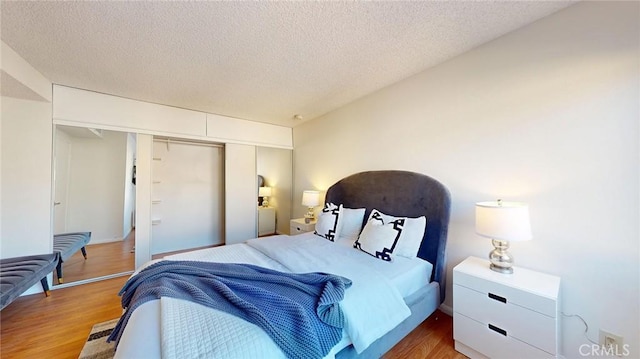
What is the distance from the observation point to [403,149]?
256cm

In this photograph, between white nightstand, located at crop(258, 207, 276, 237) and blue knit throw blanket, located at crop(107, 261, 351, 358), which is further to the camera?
white nightstand, located at crop(258, 207, 276, 237)

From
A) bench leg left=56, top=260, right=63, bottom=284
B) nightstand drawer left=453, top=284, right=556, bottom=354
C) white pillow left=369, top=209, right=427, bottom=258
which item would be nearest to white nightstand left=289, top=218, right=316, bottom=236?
white pillow left=369, top=209, right=427, bottom=258

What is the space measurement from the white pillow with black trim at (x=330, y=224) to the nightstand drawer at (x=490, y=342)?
1346 mm

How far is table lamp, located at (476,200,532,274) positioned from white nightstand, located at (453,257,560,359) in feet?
0.29

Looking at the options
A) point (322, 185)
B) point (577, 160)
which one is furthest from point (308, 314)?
point (322, 185)

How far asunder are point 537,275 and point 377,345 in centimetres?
124

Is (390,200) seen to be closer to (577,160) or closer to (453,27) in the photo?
(577,160)

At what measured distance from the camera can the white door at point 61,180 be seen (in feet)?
8.55

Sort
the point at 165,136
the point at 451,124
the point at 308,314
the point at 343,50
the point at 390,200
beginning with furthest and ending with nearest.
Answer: the point at 165,136
the point at 390,200
the point at 451,124
the point at 343,50
the point at 308,314

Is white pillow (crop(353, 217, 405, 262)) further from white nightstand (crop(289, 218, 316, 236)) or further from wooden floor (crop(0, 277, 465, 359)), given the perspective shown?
white nightstand (crop(289, 218, 316, 236))

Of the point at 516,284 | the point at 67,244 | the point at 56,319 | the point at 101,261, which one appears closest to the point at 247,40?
the point at 516,284

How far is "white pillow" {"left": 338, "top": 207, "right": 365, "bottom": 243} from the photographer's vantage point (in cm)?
270

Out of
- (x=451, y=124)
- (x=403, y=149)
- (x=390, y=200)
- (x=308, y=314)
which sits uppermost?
(x=451, y=124)

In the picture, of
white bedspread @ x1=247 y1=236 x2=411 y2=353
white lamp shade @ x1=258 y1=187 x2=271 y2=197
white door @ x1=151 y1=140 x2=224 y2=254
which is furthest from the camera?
white lamp shade @ x1=258 y1=187 x2=271 y2=197
